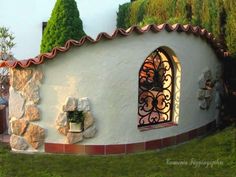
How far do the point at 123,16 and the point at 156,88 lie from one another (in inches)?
327

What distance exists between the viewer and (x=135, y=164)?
602cm

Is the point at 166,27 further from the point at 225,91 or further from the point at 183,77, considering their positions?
the point at 225,91

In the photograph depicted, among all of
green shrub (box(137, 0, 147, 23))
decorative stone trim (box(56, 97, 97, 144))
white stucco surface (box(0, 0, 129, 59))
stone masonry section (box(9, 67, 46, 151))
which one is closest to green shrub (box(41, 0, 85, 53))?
green shrub (box(137, 0, 147, 23))

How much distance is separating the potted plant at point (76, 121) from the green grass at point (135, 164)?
44cm

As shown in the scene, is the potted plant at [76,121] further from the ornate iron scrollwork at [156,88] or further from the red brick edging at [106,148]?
the ornate iron scrollwork at [156,88]

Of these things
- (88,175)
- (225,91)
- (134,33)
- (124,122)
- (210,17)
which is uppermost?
(210,17)

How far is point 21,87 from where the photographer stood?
254 inches

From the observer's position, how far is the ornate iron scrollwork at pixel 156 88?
698cm

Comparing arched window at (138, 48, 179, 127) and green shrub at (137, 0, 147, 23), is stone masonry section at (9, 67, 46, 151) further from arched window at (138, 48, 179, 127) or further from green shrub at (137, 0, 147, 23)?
green shrub at (137, 0, 147, 23)

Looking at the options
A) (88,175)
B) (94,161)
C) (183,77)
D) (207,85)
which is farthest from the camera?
(207,85)

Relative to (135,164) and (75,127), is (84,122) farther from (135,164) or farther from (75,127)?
(135,164)

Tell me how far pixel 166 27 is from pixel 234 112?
8.25ft

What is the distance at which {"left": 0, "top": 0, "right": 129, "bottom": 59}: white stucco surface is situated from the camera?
44.4ft

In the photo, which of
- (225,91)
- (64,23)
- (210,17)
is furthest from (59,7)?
(225,91)
